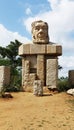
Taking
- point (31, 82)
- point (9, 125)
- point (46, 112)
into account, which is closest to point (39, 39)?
point (31, 82)

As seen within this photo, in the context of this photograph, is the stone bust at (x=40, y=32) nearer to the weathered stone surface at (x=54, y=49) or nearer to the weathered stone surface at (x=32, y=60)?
the weathered stone surface at (x=54, y=49)

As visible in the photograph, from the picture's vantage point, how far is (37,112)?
13750 millimetres

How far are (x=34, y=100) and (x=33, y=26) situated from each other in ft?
16.8

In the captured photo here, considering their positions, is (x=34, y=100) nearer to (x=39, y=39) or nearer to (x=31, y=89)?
(x=31, y=89)

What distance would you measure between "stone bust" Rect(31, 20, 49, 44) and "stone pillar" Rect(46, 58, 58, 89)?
1529 millimetres

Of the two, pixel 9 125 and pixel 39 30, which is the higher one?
pixel 39 30

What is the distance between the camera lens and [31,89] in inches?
747

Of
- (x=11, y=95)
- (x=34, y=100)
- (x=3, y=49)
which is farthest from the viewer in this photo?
(x=3, y=49)

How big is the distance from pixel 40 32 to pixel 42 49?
92 centimetres

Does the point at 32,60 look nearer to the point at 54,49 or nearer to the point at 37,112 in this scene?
the point at 54,49

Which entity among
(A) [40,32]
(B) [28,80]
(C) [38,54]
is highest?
(A) [40,32]

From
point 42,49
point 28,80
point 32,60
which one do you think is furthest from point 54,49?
point 28,80

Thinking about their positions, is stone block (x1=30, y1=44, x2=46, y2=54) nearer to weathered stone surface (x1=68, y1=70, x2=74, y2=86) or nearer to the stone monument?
the stone monument

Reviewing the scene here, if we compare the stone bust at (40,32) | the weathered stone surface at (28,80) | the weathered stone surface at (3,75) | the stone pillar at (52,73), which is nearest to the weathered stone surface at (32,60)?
the weathered stone surface at (28,80)
